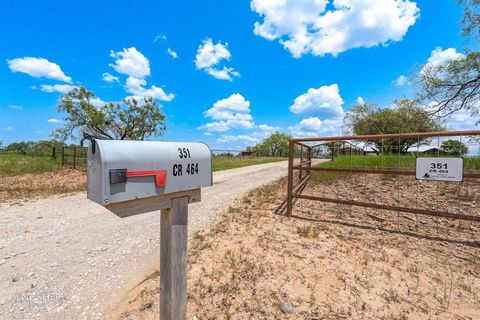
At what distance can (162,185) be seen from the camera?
1.49 metres

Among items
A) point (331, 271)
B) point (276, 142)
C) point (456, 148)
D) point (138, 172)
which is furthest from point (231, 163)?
point (276, 142)

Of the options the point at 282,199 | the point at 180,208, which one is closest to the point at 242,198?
the point at 282,199

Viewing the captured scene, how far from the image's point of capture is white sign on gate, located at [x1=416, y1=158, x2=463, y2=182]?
351 cm

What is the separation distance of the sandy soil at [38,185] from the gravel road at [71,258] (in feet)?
5.17

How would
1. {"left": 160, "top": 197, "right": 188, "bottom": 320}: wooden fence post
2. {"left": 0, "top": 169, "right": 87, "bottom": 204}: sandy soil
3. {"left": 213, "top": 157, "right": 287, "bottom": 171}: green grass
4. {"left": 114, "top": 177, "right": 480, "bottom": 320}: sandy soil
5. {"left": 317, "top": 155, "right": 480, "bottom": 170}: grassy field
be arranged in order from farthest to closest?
1. {"left": 213, "top": 157, "right": 287, "bottom": 171}: green grass
2. {"left": 0, "top": 169, "right": 87, "bottom": 204}: sandy soil
3. {"left": 317, "top": 155, "right": 480, "bottom": 170}: grassy field
4. {"left": 114, "top": 177, "right": 480, "bottom": 320}: sandy soil
5. {"left": 160, "top": 197, "right": 188, "bottom": 320}: wooden fence post

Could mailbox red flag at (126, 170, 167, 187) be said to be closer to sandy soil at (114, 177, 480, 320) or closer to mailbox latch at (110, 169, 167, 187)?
mailbox latch at (110, 169, 167, 187)

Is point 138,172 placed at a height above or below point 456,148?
below

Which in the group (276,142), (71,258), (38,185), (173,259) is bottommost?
(71,258)

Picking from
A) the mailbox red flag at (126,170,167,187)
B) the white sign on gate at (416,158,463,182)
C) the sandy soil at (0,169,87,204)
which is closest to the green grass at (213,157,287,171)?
the sandy soil at (0,169,87,204)

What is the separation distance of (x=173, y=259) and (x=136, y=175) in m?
0.68

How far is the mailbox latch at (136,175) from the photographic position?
1.27 meters

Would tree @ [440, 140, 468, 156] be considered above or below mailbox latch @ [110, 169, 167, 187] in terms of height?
above

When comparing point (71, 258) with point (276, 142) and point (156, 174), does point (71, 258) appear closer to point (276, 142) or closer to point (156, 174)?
point (156, 174)

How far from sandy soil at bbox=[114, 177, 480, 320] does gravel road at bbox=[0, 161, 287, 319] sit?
15.7 inches
